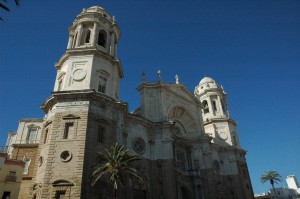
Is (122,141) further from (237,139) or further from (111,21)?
(237,139)

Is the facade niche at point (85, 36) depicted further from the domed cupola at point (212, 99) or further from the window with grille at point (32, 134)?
the domed cupola at point (212, 99)

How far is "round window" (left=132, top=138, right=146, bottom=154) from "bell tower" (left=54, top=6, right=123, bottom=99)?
6.72m

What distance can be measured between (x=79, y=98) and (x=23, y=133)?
17.6 m

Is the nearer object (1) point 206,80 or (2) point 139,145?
(2) point 139,145

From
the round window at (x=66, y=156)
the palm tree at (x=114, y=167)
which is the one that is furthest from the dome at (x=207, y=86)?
the round window at (x=66, y=156)

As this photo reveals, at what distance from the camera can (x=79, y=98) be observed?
28.2 metres

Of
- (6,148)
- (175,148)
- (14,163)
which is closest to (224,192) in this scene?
(175,148)

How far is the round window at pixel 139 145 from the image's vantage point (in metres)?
33.3

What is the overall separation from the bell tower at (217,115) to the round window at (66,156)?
111ft

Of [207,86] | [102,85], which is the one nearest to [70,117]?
[102,85]

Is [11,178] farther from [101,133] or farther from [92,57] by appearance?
[92,57]

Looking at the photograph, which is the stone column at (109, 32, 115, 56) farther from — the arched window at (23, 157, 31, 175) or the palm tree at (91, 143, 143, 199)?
the arched window at (23, 157, 31, 175)

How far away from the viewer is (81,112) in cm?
2733

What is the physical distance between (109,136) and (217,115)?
33.9 m
